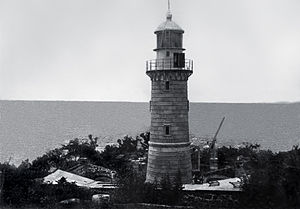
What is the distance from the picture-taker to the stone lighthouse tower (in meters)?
24.6

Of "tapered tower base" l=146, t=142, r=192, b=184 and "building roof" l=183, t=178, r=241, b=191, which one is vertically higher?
"tapered tower base" l=146, t=142, r=192, b=184

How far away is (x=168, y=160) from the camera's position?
24688mm

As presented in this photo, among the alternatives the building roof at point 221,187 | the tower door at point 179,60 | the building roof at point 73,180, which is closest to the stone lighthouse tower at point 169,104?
the tower door at point 179,60

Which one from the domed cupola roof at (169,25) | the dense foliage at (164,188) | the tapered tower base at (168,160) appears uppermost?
the domed cupola roof at (169,25)

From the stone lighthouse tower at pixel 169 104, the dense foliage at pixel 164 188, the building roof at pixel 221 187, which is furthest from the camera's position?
the stone lighthouse tower at pixel 169 104

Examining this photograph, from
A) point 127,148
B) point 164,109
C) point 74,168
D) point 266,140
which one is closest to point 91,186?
point 164,109

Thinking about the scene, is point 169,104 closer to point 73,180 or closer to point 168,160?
point 168,160

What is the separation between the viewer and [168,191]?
20906 millimetres

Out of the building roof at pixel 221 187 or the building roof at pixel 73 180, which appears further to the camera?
the building roof at pixel 73 180

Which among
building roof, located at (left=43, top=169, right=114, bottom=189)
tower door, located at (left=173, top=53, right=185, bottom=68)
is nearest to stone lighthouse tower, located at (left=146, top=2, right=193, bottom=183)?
tower door, located at (left=173, top=53, right=185, bottom=68)

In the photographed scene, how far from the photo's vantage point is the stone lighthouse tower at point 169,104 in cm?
2458

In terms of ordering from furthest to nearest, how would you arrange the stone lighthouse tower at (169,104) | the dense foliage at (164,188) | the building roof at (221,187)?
the stone lighthouse tower at (169,104) → the building roof at (221,187) → the dense foliage at (164,188)

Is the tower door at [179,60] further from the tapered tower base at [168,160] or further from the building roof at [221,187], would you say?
the building roof at [221,187]

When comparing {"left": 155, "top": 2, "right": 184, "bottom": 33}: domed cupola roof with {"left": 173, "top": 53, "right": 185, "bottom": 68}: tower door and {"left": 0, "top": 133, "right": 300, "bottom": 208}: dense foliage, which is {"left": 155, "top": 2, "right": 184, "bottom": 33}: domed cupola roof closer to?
{"left": 173, "top": 53, "right": 185, "bottom": 68}: tower door
